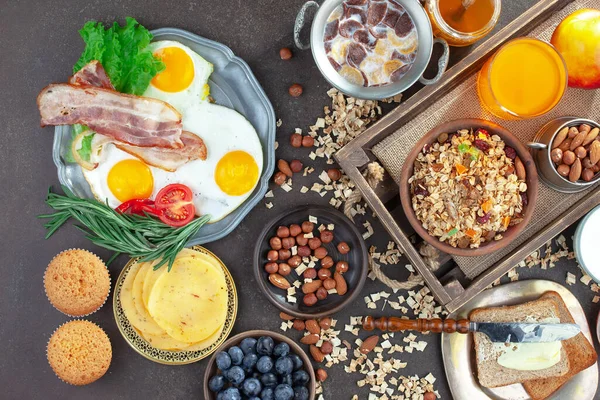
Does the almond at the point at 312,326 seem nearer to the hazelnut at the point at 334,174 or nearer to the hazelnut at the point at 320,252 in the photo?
the hazelnut at the point at 320,252

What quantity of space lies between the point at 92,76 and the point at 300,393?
176cm

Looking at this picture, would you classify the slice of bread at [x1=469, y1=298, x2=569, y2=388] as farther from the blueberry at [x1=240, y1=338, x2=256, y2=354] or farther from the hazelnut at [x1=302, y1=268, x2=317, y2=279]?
the blueberry at [x1=240, y1=338, x2=256, y2=354]

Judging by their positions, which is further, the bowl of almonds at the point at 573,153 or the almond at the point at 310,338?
the almond at the point at 310,338

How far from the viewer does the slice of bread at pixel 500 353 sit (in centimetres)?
281

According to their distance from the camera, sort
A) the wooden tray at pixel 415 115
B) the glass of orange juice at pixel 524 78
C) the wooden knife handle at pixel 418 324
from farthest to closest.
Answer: the wooden knife handle at pixel 418 324 → the wooden tray at pixel 415 115 → the glass of orange juice at pixel 524 78

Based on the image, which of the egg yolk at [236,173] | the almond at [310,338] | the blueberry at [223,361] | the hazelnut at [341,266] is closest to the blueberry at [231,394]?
the blueberry at [223,361]

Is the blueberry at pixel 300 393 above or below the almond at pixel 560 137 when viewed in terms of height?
below

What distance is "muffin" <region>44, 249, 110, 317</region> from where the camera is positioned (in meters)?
2.75

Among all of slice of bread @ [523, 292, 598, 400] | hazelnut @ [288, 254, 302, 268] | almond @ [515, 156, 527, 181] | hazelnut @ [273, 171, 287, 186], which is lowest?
slice of bread @ [523, 292, 598, 400]

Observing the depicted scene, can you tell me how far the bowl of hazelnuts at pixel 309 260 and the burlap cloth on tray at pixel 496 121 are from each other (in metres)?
0.42

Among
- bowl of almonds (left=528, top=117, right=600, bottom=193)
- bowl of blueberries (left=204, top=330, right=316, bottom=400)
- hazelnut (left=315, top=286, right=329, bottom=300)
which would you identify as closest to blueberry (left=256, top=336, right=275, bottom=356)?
bowl of blueberries (left=204, top=330, right=316, bottom=400)

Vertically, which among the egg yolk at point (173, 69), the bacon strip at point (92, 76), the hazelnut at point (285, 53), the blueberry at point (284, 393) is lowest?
the blueberry at point (284, 393)

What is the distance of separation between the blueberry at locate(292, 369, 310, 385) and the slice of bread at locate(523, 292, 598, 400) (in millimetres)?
1085

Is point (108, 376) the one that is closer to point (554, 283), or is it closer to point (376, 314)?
point (376, 314)
